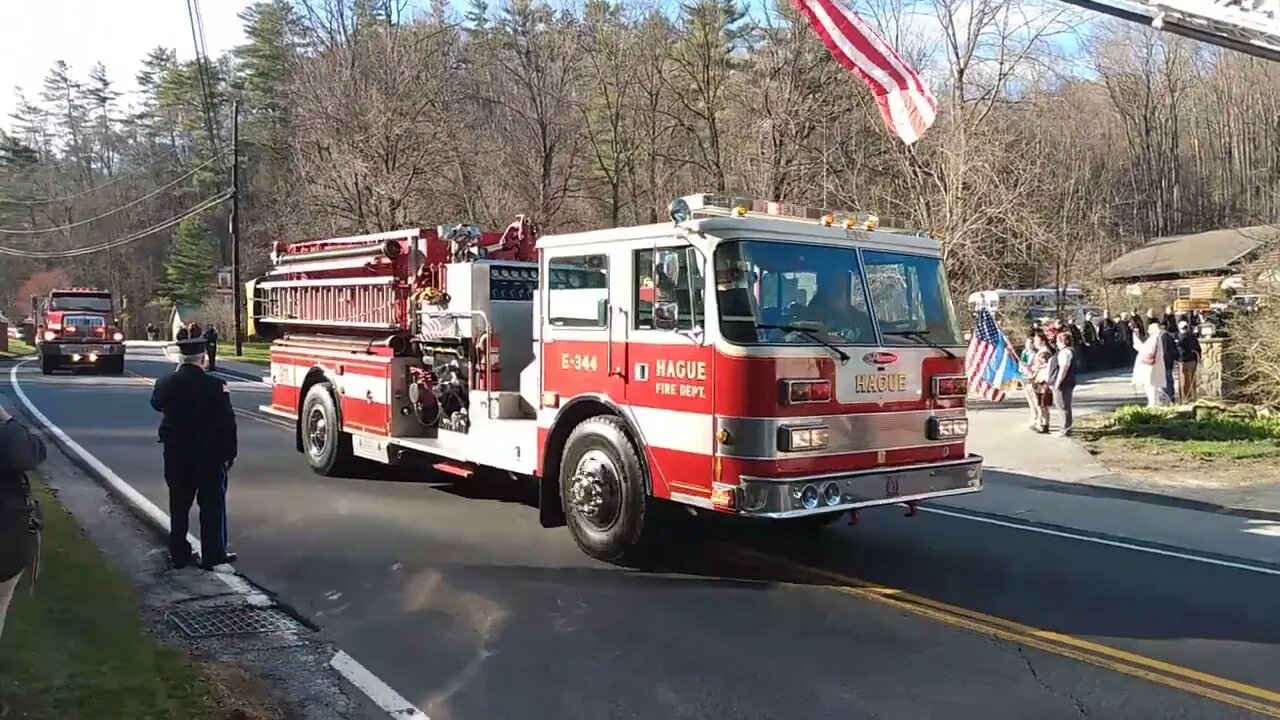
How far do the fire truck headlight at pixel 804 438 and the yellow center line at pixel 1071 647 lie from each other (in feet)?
3.47

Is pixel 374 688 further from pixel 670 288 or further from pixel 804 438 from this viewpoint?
pixel 670 288

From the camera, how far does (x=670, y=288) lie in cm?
730

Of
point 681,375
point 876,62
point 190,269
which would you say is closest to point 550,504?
point 681,375

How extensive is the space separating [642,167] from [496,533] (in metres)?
25.7

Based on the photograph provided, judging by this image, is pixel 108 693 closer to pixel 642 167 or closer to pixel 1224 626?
pixel 1224 626

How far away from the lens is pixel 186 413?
7383 mm

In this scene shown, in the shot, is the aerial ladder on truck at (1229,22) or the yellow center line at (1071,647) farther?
the aerial ladder on truck at (1229,22)

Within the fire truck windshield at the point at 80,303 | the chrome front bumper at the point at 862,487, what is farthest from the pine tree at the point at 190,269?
the chrome front bumper at the point at 862,487

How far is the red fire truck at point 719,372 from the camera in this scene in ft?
22.4

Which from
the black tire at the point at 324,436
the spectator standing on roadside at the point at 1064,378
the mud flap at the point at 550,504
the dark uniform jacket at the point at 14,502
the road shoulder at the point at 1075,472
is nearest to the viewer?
the dark uniform jacket at the point at 14,502

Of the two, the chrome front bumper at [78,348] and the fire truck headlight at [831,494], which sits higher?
the chrome front bumper at [78,348]

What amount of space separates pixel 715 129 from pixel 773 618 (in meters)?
22.1

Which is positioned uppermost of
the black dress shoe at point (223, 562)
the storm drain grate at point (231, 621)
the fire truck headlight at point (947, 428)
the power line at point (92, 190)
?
the power line at point (92, 190)

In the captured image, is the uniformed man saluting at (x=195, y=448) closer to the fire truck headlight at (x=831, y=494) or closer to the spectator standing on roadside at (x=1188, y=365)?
the fire truck headlight at (x=831, y=494)
